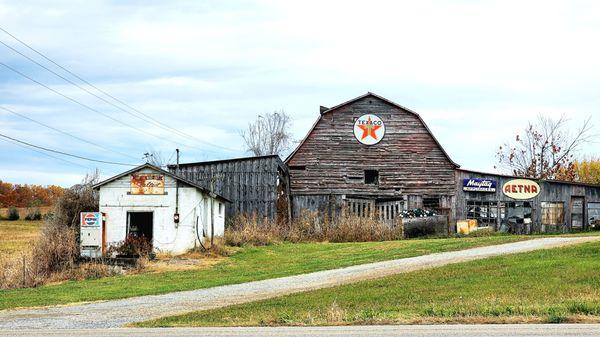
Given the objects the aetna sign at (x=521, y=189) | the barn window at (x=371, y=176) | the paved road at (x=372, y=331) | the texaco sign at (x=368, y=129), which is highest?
the texaco sign at (x=368, y=129)

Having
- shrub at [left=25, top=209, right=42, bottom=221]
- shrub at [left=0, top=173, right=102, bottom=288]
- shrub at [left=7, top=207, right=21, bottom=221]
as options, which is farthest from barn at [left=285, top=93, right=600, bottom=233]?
shrub at [left=7, top=207, right=21, bottom=221]

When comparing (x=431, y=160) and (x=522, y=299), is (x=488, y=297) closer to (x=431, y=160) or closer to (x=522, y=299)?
(x=522, y=299)

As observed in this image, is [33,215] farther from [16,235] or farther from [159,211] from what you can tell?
[159,211]

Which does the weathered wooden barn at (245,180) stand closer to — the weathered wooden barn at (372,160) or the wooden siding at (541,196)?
the weathered wooden barn at (372,160)

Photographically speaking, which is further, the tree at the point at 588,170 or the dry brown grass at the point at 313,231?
the tree at the point at 588,170

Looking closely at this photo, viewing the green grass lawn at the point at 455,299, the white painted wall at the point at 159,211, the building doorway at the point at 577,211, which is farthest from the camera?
the building doorway at the point at 577,211

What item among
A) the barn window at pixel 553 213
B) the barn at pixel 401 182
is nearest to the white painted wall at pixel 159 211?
the barn at pixel 401 182

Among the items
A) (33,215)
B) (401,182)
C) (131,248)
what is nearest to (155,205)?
(131,248)

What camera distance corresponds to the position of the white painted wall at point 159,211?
111 feet

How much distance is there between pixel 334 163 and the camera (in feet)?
147

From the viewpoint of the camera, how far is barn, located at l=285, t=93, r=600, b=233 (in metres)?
43.9

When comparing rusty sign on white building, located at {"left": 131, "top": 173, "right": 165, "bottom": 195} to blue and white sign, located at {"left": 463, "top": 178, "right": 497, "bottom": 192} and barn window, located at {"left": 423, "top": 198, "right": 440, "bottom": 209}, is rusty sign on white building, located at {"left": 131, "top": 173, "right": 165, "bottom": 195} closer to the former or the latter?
barn window, located at {"left": 423, "top": 198, "right": 440, "bottom": 209}

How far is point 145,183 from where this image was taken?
34.1m

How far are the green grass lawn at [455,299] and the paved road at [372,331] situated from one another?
0.76 metres
